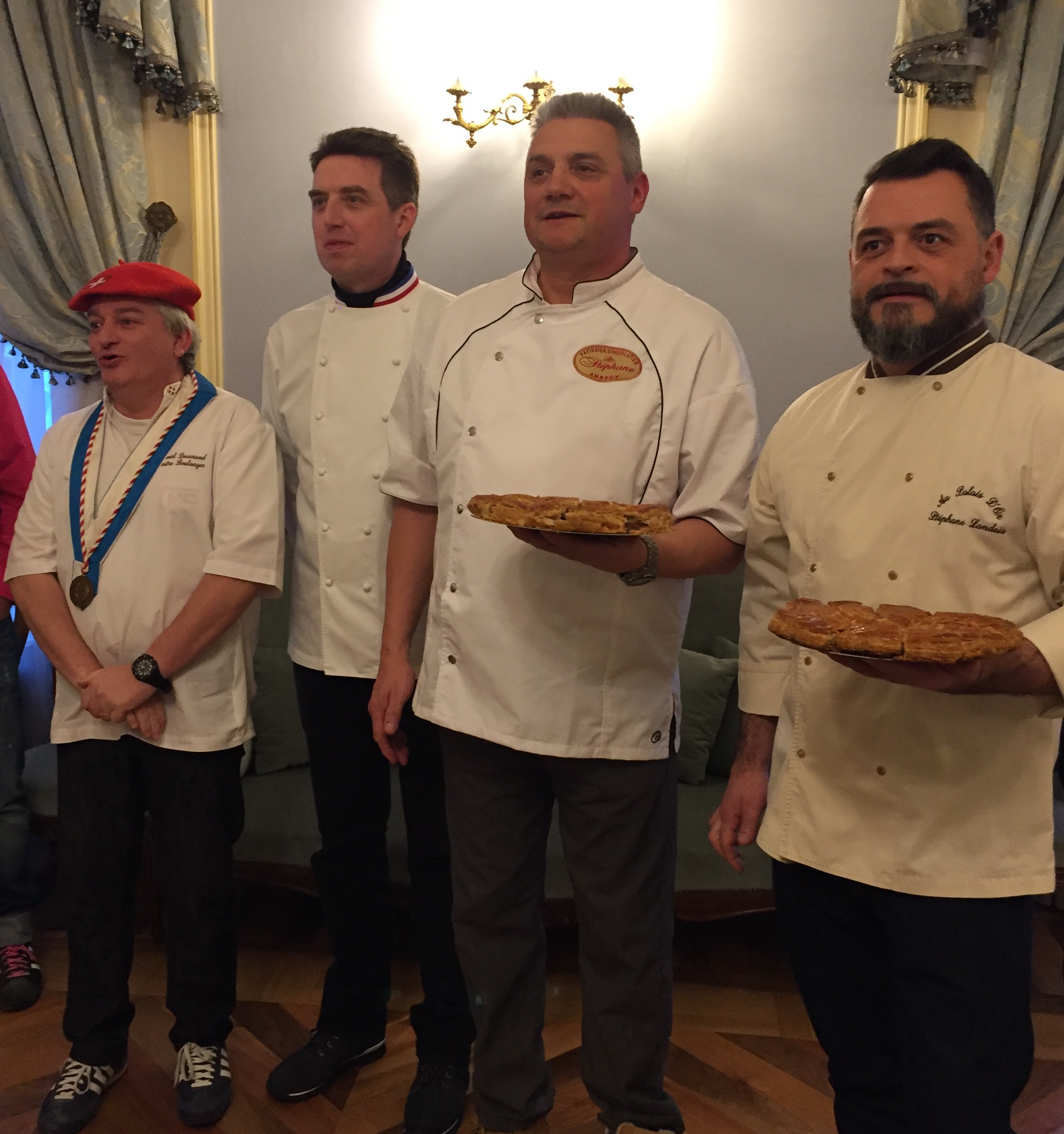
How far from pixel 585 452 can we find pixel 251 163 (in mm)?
2465

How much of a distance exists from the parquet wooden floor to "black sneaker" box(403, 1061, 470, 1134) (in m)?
0.08

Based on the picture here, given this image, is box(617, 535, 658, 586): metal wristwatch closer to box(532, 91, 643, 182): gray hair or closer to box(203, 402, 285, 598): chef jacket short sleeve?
box(532, 91, 643, 182): gray hair

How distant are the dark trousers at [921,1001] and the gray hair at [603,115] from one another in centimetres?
115

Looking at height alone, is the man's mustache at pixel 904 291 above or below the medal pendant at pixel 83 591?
above

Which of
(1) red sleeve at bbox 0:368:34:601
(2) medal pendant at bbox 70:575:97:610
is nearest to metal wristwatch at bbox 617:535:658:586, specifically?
(2) medal pendant at bbox 70:575:97:610

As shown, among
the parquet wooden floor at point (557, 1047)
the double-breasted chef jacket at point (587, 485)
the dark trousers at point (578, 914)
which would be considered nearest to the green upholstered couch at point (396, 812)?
the parquet wooden floor at point (557, 1047)

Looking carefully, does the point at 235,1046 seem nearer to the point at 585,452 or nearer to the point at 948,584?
the point at 585,452

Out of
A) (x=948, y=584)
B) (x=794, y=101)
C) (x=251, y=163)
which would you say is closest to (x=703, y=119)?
(x=794, y=101)

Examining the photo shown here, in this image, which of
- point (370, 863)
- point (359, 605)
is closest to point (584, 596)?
point (359, 605)

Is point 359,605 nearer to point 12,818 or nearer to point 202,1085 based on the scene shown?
point 202,1085

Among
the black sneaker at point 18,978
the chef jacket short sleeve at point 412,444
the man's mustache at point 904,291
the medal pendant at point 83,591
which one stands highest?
the man's mustache at point 904,291

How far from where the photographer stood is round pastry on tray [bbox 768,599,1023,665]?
1.08 meters

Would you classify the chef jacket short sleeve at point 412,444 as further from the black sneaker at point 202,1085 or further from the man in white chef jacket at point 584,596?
the black sneaker at point 202,1085

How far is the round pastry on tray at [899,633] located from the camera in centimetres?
108
